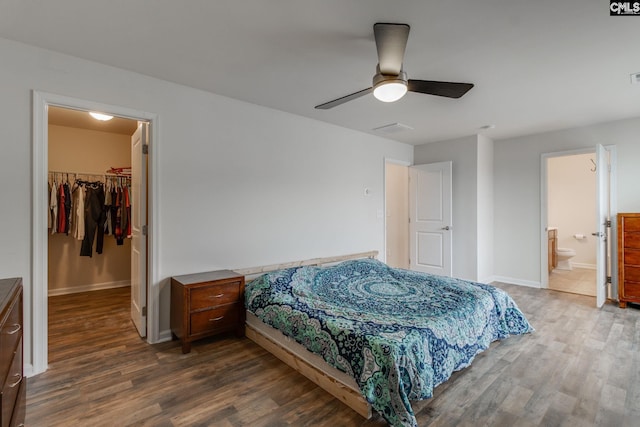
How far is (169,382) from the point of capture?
2223 mm

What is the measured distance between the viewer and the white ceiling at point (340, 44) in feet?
6.14

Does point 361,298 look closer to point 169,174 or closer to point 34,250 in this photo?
point 169,174

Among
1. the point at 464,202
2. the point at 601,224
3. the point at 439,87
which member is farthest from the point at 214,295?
the point at 601,224

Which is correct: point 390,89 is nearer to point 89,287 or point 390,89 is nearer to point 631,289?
point 631,289

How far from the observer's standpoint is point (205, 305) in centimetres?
273

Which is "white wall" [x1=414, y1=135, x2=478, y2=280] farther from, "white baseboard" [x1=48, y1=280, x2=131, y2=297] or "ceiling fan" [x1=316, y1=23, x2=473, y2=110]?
"white baseboard" [x1=48, y1=280, x2=131, y2=297]

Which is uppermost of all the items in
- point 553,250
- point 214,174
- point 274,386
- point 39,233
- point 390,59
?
point 390,59

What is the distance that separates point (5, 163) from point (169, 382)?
2.00 m

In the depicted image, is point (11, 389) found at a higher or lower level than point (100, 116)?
lower

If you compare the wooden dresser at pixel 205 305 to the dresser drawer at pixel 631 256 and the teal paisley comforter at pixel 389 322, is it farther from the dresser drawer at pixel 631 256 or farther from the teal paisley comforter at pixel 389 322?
the dresser drawer at pixel 631 256

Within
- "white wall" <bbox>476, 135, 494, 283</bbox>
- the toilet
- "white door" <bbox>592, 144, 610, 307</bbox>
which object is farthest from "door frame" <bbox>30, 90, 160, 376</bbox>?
the toilet

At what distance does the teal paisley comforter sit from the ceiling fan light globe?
1554mm

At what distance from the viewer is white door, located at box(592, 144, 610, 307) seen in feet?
12.3

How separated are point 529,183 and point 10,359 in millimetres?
5978
